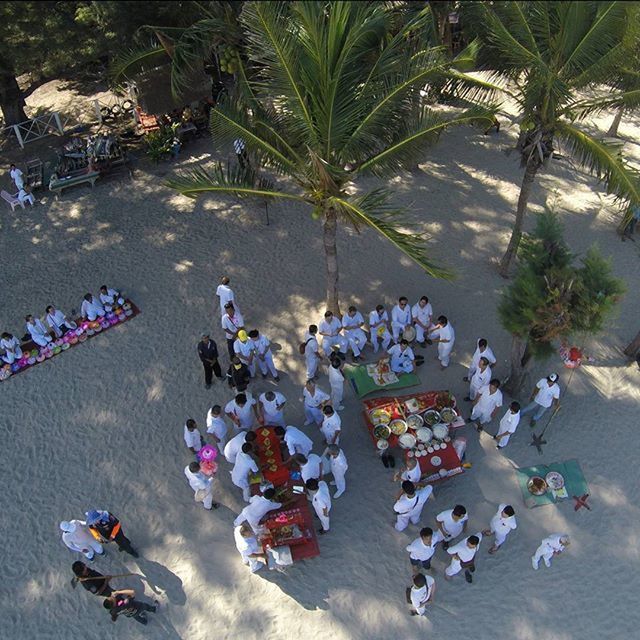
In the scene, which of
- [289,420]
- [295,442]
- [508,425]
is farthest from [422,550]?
[289,420]

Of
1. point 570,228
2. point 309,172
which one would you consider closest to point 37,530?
point 309,172

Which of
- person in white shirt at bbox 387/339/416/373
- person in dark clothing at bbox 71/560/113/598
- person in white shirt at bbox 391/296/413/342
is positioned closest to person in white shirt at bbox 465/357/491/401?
person in white shirt at bbox 387/339/416/373

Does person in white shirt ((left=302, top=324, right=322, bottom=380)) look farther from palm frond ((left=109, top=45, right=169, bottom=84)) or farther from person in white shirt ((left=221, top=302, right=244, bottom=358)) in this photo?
palm frond ((left=109, top=45, right=169, bottom=84))

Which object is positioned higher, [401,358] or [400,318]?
[400,318]

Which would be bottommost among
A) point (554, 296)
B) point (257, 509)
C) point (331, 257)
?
point (257, 509)

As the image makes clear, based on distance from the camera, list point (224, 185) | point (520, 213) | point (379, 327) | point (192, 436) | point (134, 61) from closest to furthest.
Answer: point (224, 185) < point (192, 436) < point (379, 327) < point (520, 213) < point (134, 61)

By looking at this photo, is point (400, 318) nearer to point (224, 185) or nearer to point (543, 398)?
point (543, 398)
